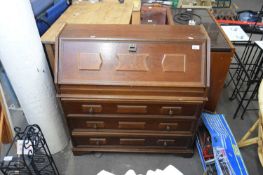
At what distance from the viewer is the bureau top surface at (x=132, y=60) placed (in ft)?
4.57

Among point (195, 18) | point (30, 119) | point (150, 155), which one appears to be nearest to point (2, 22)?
point (30, 119)

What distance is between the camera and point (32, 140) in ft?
4.65

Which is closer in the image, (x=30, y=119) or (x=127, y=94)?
(x=127, y=94)

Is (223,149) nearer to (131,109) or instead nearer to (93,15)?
(131,109)

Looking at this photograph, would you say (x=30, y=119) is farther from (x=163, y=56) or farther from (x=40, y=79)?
(x=163, y=56)

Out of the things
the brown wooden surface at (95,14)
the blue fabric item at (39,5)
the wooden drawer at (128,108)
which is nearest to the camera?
the wooden drawer at (128,108)

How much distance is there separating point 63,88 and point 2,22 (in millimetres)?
522

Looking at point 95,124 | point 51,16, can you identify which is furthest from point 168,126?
point 51,16

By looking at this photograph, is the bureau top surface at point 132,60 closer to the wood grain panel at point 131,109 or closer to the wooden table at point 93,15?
the wood grain panel at point 131,109

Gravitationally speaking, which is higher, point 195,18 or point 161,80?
point 195,18

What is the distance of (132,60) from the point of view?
1422 mm


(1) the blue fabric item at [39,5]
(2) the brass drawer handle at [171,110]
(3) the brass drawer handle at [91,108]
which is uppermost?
(1) the blue fabric item at [39,5]

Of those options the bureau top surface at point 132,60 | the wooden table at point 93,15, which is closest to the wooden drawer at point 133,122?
the bureau top surface at point 132,60

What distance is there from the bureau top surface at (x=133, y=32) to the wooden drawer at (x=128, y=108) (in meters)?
0.45
